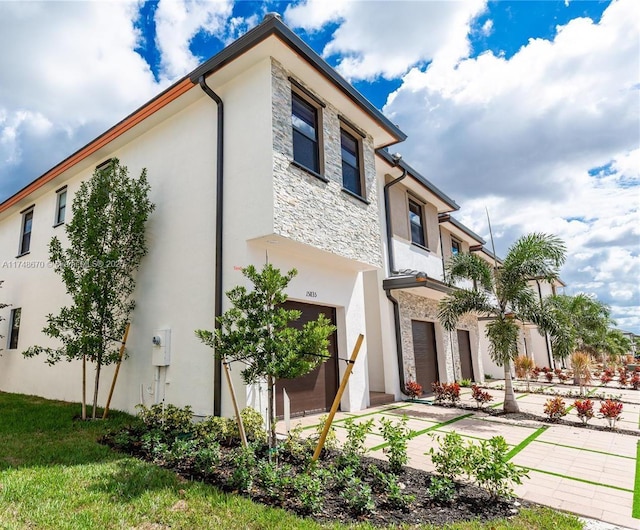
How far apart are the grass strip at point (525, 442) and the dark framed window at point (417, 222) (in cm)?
800

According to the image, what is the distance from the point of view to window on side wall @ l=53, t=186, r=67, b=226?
1329 cm

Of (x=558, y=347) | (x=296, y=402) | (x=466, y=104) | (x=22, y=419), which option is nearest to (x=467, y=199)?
(x=466, y=104)

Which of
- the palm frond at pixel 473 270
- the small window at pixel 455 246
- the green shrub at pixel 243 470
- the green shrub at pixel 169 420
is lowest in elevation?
the green shrub at pixel 243 470

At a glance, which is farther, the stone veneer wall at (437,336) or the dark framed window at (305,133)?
the stone veneer wall at (437,336)

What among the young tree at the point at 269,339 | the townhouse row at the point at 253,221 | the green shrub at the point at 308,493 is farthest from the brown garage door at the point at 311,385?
the green shrub at the point at 308,493

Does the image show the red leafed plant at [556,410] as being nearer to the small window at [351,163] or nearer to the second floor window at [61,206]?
the small window at [351,163]

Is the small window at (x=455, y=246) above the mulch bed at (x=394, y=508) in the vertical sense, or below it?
above

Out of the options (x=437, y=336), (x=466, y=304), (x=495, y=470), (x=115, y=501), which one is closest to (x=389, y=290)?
(x=466, y=304)

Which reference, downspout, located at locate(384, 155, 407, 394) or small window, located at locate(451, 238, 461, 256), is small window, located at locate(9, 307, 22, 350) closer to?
downspout, located at locate(384, 155, 407, 394)

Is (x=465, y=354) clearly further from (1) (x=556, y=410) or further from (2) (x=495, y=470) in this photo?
(2) (x=495, y=470)

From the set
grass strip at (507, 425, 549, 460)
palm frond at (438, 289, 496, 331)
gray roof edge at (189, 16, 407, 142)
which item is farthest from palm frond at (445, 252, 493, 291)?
gray roof edge at (189, 16, 407, 142)

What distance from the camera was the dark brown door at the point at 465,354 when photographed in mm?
17281

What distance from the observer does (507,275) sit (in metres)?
10.6

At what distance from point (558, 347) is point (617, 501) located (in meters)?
6.81
